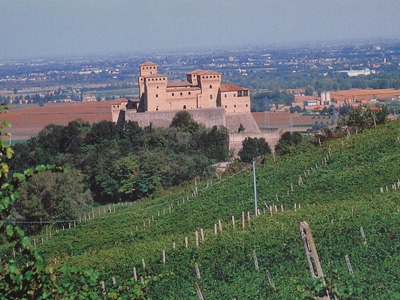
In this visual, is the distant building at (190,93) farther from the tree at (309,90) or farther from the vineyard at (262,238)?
the tree at (309,90)

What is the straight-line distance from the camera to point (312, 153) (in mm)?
20969

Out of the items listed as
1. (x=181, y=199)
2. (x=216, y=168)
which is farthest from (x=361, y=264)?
(x=216, y=168)

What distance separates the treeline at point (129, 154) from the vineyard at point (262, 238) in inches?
284

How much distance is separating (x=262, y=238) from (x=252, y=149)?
21032 mm

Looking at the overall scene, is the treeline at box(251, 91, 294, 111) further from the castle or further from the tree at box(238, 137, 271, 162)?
the tree at box(238, 137, 271, 162)

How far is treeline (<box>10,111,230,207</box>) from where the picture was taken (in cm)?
2862

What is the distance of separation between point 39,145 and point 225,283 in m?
27.3

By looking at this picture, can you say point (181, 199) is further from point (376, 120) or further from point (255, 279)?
point (255, 279)

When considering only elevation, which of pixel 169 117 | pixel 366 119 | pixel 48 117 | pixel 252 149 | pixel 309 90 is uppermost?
pixel 366 119

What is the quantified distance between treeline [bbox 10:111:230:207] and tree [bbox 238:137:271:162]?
3.57 ft

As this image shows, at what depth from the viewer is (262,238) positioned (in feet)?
39.3

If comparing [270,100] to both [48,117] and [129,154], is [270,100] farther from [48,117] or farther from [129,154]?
[129,154]

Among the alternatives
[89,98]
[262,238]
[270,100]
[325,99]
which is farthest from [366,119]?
[89,98]

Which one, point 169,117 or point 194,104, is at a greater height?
point 194,104
